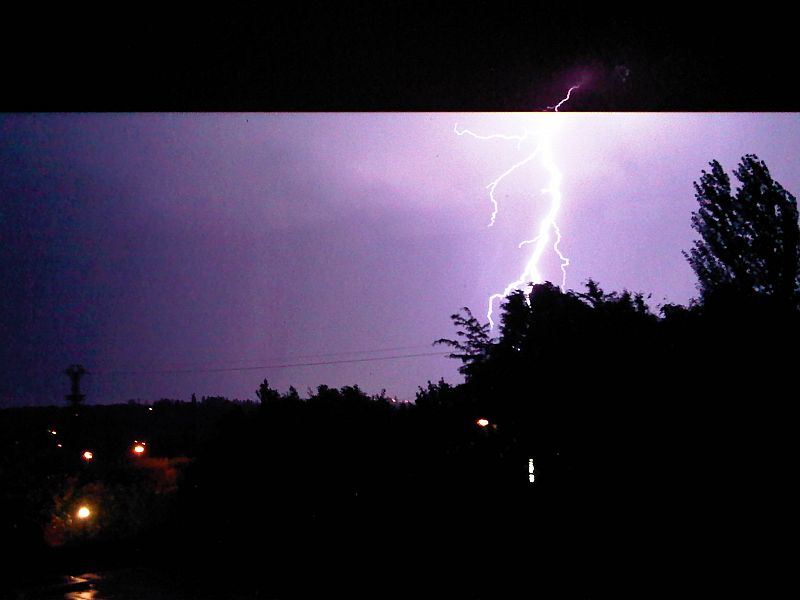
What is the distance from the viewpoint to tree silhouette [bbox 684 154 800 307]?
28.7ft

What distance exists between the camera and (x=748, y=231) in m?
9.67

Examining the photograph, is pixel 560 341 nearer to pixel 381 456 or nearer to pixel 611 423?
pixel 611 423

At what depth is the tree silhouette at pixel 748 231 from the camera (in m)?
8.75

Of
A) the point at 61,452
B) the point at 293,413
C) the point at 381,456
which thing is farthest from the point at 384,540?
the point at 61,452

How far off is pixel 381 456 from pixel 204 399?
3817 cm

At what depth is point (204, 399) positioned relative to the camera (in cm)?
4284
